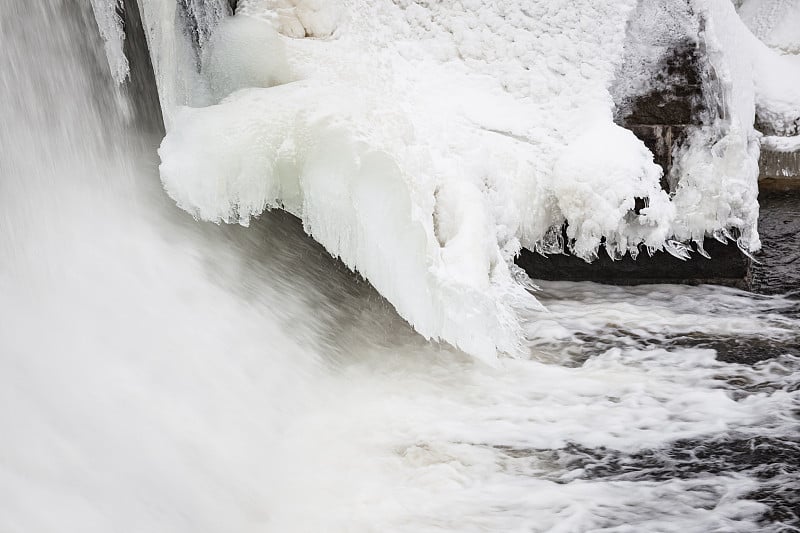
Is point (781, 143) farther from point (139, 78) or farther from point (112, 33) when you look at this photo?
point (112, 33)

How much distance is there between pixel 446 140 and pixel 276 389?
1.36 m

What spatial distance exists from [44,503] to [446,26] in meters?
2.89

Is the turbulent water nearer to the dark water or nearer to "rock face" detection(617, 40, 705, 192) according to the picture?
the dark water

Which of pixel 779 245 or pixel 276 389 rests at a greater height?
pixel 276 389

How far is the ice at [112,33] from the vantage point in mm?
3059

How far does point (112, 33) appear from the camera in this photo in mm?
3111

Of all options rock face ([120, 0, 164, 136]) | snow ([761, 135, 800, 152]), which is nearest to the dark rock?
rock face ([120, 0, 164, 136])

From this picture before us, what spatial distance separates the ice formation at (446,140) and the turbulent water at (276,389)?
0.93ft

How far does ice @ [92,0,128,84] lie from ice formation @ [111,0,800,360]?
137 mm

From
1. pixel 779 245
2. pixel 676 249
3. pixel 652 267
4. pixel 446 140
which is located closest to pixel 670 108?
pixel 676 249

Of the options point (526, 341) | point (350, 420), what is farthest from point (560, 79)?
point (350, 420)

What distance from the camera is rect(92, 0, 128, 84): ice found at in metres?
3.06

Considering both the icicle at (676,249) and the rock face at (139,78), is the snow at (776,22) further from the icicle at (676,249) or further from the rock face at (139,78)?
the rock face at (139,78)

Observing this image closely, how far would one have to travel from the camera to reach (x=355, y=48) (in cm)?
363
